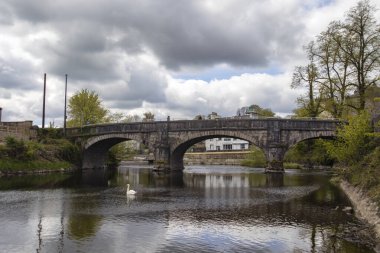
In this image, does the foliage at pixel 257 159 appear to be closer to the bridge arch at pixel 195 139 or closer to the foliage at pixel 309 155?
the foliage at pixel 309 155

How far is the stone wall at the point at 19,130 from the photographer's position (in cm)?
5847

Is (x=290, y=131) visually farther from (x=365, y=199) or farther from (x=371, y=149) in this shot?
(x=365, y=199)

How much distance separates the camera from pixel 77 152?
6775 centimetres

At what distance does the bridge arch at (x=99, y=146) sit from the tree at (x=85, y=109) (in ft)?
22.1

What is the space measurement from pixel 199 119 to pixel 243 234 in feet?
139

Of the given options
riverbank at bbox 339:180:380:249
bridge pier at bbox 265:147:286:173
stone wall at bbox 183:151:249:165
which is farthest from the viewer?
stone wall at bbox 183:151:249:165

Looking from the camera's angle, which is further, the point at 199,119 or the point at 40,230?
the point at 199,119

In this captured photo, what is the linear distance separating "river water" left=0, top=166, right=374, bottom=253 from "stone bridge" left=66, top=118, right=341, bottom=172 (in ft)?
76.8

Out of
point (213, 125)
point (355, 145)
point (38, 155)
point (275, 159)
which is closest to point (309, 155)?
point (275, 159)

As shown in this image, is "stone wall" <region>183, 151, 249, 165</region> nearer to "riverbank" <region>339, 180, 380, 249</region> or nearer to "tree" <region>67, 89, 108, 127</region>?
"tree" <region>67, 89, 108, 127</region>

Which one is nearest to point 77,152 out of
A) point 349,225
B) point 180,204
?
point 180,204

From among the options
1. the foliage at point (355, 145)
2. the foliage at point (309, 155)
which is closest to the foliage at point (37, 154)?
the foliage at point (309, 155)

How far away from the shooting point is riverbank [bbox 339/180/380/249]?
18.2m

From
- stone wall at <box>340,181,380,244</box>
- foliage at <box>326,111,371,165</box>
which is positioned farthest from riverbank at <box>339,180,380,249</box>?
foliage at <box>326,111,371,165</box>
